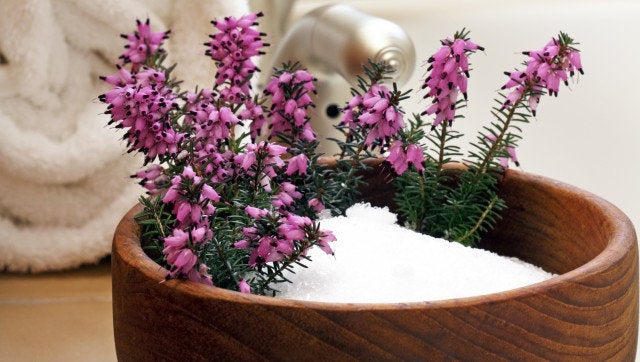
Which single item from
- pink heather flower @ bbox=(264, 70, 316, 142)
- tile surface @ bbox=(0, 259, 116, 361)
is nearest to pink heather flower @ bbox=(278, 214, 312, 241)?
pink heather flower @ bbox=(264, 70, 316, 142)

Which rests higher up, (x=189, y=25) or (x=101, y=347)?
(x=189, y=25)

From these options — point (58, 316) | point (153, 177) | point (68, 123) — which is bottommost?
point (58, 316)

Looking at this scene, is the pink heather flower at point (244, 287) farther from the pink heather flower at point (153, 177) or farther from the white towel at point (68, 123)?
the white towel at point (68, 123)

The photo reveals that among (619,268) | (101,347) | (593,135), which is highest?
(619,268)

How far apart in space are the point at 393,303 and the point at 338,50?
1.48 ft

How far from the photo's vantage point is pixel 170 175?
14.7 inches

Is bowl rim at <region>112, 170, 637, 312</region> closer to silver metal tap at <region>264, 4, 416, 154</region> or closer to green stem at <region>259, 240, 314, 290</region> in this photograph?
green stem at <region>259, 240, 314, 290</region>

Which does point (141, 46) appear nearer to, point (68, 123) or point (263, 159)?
point (263, 159)

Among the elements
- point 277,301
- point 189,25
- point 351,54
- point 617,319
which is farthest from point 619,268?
point 189,25

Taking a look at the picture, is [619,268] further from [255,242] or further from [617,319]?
[255,242]

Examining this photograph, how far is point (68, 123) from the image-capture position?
0.73m

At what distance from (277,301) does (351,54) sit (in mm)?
431

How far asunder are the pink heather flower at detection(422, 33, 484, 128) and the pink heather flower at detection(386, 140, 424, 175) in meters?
0.03

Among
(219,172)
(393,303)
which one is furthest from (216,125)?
(393,303)
